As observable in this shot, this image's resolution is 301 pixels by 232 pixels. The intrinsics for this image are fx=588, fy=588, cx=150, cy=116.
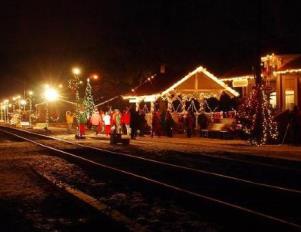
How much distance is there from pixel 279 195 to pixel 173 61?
4550cm

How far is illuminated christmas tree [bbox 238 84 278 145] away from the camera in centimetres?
2578

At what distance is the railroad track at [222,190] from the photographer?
1013 cm

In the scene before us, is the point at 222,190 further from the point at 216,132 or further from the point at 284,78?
the point at 216,132

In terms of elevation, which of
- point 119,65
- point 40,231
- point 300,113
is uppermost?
point 119,65

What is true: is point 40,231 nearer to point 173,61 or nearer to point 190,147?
point 190,147

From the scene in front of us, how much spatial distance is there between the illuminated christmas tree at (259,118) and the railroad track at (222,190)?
7157 mm

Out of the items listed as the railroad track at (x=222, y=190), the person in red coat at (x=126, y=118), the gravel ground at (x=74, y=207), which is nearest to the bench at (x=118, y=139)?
the person in red coat at (x=126, y=118)

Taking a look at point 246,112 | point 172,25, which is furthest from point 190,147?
point 172,25

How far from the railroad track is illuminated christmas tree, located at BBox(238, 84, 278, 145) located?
716cm

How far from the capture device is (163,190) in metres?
13.2

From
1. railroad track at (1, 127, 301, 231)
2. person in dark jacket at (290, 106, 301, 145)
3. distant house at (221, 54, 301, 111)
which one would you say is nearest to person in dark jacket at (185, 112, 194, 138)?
distant house at (221, 54, 301, 111)

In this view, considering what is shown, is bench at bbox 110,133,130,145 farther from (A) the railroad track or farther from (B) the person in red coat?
(A) the railroad track

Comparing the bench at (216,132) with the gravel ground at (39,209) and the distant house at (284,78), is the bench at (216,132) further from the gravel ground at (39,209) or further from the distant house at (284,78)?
the gravel ground at (39,209)

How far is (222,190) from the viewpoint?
13195mm
